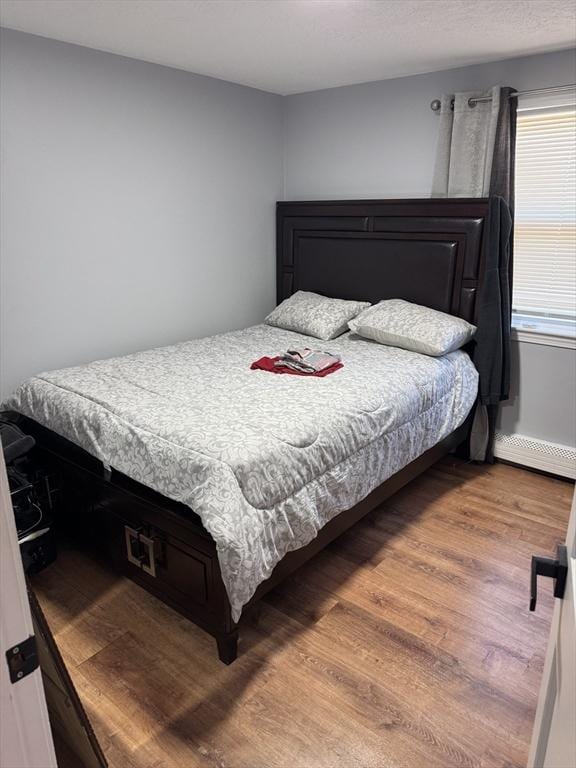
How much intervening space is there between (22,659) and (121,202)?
2719 millimetres

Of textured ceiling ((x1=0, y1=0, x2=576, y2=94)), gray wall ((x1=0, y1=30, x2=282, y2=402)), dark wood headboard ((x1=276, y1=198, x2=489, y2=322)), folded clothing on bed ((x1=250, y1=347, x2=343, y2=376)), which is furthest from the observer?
dark wood headboard ((x1=276, y1=198, x2=489, y2=322))

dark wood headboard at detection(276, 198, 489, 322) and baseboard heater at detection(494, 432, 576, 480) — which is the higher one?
dark wood headboard at detection(276, 198, 489, 322)

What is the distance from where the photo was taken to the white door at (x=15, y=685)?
2.42 ft

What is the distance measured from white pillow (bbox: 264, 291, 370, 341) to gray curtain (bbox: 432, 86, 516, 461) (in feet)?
2.71

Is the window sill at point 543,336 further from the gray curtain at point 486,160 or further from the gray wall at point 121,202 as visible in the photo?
the gray wall at point 121,202

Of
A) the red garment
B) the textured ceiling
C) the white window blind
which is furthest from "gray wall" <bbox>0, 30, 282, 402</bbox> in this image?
the white window blind

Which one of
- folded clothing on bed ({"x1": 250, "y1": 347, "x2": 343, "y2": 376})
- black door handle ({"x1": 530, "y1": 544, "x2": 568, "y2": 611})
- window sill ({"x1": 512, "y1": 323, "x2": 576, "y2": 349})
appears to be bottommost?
folded clothing on bed ({"x1": 250, "y1": 347, "x2": 343, "y2": 376})

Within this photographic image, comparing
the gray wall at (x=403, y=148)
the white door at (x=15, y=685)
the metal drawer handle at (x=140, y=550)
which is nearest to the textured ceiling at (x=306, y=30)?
the gray wall at (x=403, y=148)

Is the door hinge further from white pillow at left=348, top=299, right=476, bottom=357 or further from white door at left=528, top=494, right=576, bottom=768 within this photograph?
white pillow at left=348, top=299, right=476, bottom=357

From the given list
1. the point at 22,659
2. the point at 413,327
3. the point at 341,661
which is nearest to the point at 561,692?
the point at 22,659

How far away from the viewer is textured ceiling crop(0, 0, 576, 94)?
2.19 metres

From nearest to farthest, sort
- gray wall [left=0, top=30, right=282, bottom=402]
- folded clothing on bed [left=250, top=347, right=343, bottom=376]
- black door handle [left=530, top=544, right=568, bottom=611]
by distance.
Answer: black door handle [left=530, top=544, right=568, bottom=611], gray wall [left=0, top=30, right=282, bottom=402], folded clothing on bed [left=250, top=347, right=343, bottom=376]

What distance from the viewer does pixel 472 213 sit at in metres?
3.11

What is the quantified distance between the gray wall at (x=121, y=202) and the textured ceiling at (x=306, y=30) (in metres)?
0.20
